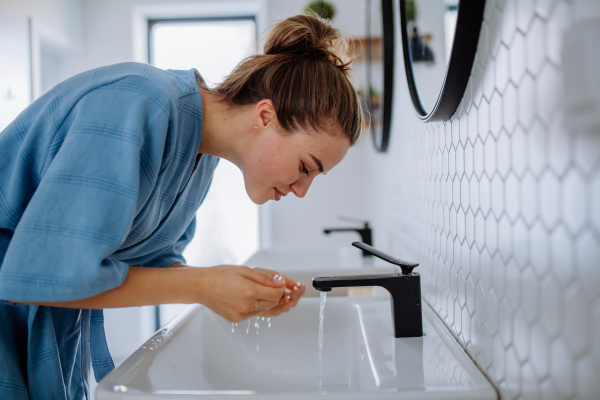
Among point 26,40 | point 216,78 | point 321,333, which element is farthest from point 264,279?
point 216,78

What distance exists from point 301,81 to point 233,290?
39 cm

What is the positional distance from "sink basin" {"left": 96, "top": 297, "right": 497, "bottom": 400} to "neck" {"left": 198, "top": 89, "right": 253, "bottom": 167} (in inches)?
A: 13.4

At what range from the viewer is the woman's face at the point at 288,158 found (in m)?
0.78

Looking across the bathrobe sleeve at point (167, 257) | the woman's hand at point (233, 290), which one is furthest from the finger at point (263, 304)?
the bathrobe sleeve at point (167, 257)

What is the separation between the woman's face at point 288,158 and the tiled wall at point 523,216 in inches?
8.2

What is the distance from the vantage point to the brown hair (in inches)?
30.2

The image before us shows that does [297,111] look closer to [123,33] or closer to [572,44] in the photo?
[572,44]

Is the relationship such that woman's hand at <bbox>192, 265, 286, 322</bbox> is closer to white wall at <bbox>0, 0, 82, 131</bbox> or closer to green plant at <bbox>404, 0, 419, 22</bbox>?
green plant at <bbox>404, 0, 419, 22</bbox>

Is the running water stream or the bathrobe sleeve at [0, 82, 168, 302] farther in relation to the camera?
the running water stream

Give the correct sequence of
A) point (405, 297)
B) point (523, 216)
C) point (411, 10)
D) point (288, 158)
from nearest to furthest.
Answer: point (523, 216) < point (405, 297) < point (288, 158) < point (411, 10)

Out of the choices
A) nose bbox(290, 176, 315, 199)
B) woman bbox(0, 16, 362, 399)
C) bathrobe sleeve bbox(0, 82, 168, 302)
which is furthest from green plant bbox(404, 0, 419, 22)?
bathrobe sleeve bbox(0, 82, 168, 302)

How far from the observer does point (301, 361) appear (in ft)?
2.71

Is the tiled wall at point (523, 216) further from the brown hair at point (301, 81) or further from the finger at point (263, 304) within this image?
the finger at point (263, 304)

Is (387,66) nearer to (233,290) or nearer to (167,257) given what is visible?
(167,257)
